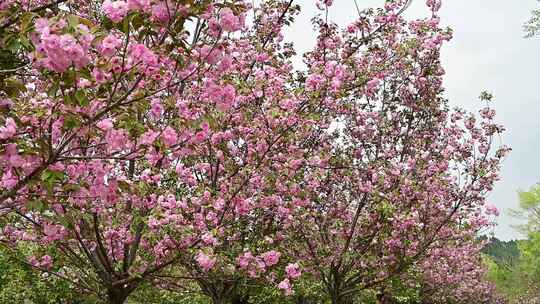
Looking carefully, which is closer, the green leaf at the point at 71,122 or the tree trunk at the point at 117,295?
the green leaf at the point at 71,122

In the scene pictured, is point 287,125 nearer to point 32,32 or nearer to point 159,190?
point 159,190

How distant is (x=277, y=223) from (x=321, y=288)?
2755 mm

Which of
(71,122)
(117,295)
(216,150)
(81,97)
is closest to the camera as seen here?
(81,97)

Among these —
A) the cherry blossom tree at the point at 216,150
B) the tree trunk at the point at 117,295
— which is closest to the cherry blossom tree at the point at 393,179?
the cherry blossom tree at the point at 216,150

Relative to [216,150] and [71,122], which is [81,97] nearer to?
[71,122]

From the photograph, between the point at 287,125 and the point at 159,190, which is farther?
the point at 159,190

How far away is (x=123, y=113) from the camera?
158 inches

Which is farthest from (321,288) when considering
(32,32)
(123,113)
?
(32,32)

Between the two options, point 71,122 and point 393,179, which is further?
point 393,179

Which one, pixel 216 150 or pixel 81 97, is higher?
pixel 216 150

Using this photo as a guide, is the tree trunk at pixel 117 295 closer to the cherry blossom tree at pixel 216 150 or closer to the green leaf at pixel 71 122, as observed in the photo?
the cherry blossom tree at pixel 216 150

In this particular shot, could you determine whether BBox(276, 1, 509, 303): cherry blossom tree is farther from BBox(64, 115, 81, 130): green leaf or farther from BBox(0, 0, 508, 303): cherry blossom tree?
BBox(64, 115, 81, 130): green leaf

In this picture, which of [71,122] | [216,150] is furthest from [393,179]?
[71,122]

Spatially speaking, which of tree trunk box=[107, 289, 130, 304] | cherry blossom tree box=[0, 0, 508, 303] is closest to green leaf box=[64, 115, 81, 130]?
cherry blossom tree box=[0, 0, 508, 303]
